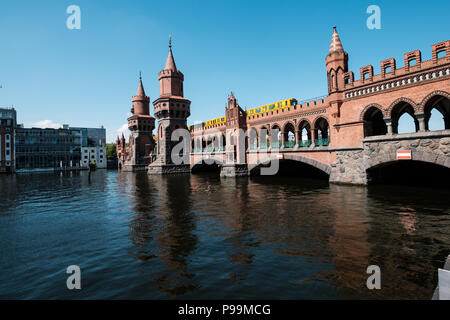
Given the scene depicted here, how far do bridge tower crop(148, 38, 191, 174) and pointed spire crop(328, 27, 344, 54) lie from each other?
36125 millimetres

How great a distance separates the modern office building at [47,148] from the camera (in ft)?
293

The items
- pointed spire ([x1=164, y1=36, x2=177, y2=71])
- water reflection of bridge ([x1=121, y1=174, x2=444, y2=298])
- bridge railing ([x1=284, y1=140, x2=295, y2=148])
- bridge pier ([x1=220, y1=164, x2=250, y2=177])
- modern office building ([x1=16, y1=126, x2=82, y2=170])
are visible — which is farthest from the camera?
modern office building ([x1=16, y1=126, x2=82, y2=170])

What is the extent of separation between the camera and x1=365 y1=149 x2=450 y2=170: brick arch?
18406 mm

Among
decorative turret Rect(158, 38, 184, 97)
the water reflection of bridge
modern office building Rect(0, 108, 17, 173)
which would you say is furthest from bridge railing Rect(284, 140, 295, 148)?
modern office building Rect(0, 108, 17, 173)

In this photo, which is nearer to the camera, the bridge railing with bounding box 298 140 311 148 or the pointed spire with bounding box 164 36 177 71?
the bridge railing with bounding box 298 140 311 148

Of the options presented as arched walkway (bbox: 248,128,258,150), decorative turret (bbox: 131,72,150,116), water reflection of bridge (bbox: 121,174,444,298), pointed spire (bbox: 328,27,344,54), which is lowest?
water reflection of bridge (bbox: 121,174,444,298)

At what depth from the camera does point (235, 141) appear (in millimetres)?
39406

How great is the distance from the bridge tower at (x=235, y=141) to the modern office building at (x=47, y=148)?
78.9m

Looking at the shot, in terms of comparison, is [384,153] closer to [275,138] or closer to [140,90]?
[275,138]

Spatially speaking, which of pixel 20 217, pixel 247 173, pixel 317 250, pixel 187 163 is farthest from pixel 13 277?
pixel 187 163

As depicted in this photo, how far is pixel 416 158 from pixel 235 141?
941 inches

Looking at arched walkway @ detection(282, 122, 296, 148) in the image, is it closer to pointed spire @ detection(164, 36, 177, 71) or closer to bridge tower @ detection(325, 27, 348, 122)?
bridge tower @ detection(325, 27, 348, 122)

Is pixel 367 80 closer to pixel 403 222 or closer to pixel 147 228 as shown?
pixel 403 222

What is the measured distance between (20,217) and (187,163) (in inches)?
1617
